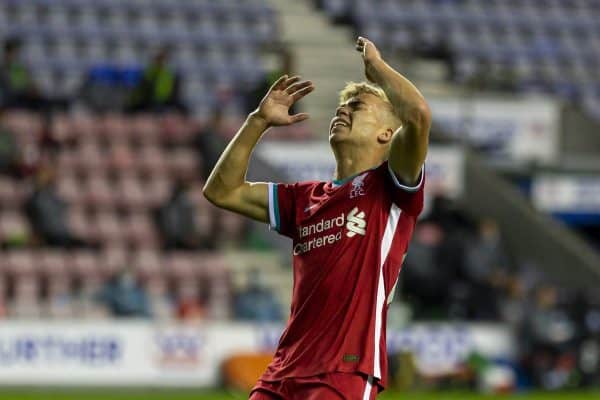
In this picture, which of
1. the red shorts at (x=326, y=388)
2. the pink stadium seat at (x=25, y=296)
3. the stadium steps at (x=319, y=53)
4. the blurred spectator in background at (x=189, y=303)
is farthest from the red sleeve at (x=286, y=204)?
the stadium steps at (x=319, y=53)

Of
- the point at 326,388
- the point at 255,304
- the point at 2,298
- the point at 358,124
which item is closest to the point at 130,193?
the point at 255,304

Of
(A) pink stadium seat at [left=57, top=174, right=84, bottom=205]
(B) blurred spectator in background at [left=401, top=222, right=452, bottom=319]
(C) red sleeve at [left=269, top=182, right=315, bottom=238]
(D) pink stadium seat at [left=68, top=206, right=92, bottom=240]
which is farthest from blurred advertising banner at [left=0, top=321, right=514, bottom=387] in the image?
(C) red sleeve at [left=269, top=182, right=315, bottom=238]

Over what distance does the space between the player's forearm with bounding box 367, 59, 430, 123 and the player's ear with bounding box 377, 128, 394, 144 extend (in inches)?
12.0

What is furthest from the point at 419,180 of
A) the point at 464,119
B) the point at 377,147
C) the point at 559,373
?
the point at 464,119

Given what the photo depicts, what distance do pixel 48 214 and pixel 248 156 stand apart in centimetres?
1073

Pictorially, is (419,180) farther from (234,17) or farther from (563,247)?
(234,17)

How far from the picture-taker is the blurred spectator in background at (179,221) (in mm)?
16859

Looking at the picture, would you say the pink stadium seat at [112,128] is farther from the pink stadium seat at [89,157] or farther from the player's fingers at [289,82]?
the player's fingers at [289,82]

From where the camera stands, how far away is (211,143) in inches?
696

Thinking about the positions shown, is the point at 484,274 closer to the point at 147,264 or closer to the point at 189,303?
the point at 189,303

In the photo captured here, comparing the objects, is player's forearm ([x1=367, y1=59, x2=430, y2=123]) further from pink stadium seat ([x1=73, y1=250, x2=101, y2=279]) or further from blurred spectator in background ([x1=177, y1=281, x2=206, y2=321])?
pink stadium seat ([x1=73, y1=250, x2=101, y2=279])

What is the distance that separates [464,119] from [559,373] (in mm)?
4905

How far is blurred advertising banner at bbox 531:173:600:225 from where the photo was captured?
66.3 ft

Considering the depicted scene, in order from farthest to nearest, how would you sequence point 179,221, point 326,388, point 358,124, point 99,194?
point 99,194 → point 179,221 → point 358,124 → point 326,388
